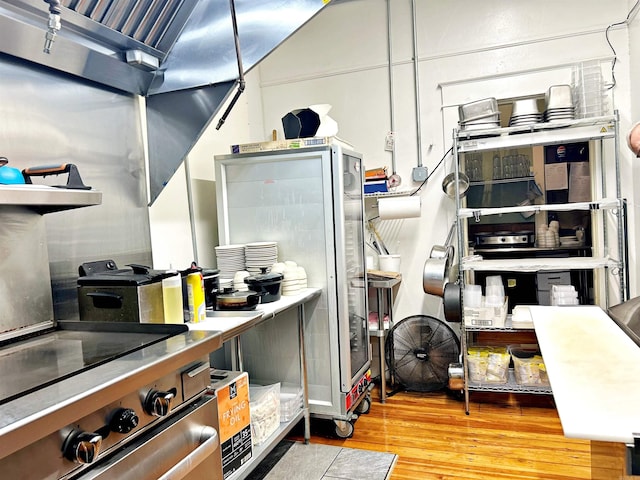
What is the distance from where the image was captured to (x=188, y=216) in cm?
282

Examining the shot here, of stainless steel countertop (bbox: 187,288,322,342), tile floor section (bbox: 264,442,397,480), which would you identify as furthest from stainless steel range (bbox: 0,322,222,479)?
tile floor section (bbox: 264,442,397,480)

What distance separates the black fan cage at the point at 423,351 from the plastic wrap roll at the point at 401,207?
73 cm

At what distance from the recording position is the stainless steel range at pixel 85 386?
39.4 inches

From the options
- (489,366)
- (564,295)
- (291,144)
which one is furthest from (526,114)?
(489,366)

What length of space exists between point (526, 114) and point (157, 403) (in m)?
2.74

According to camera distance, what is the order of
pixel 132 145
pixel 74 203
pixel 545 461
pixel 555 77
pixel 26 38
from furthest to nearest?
1. pixel 555 77
2. pixel 545 461
3. pixel 132 145
4. pixel 26 38
5. pixel 74 203

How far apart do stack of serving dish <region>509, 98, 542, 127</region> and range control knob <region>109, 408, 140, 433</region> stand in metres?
2.76

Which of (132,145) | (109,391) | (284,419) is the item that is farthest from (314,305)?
(109,391)

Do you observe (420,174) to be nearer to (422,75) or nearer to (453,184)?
(453,184)

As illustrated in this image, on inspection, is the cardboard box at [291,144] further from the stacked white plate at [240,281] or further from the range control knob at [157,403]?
the range control knob at [157,403]

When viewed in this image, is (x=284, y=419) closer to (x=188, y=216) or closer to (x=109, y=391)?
(x=188, y=216)

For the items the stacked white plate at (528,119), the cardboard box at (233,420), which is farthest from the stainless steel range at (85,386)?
the stacked white plate at (528,119)

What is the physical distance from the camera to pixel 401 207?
3314 millimetres

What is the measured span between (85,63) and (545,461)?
111 inches
